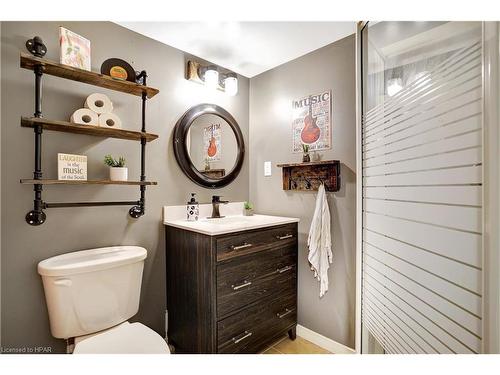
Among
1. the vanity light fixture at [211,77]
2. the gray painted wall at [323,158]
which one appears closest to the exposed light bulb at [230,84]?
the vanity light fixture at [211,77]

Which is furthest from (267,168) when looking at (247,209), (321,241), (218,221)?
(321,241)

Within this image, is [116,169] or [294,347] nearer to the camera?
[116,169]

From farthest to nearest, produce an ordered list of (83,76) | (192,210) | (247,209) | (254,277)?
(247,209), (192,210), (254,277), (83,76)

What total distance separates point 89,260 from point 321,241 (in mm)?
1430

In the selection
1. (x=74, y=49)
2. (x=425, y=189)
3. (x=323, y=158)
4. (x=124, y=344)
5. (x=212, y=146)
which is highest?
(x=74, y=49)

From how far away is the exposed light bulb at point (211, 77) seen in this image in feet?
6.10

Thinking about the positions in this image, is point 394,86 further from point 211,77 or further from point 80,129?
point 80,129

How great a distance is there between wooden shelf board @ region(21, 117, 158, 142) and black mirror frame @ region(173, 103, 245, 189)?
29 cm

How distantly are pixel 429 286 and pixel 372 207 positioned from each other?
42cm

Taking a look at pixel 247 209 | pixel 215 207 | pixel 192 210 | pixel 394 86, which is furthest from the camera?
pixel 247 209

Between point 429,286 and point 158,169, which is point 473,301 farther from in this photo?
point 158,169

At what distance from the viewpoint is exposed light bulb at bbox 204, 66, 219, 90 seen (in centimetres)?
186

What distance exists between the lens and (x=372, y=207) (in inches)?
44.0

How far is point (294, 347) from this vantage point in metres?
1.80
